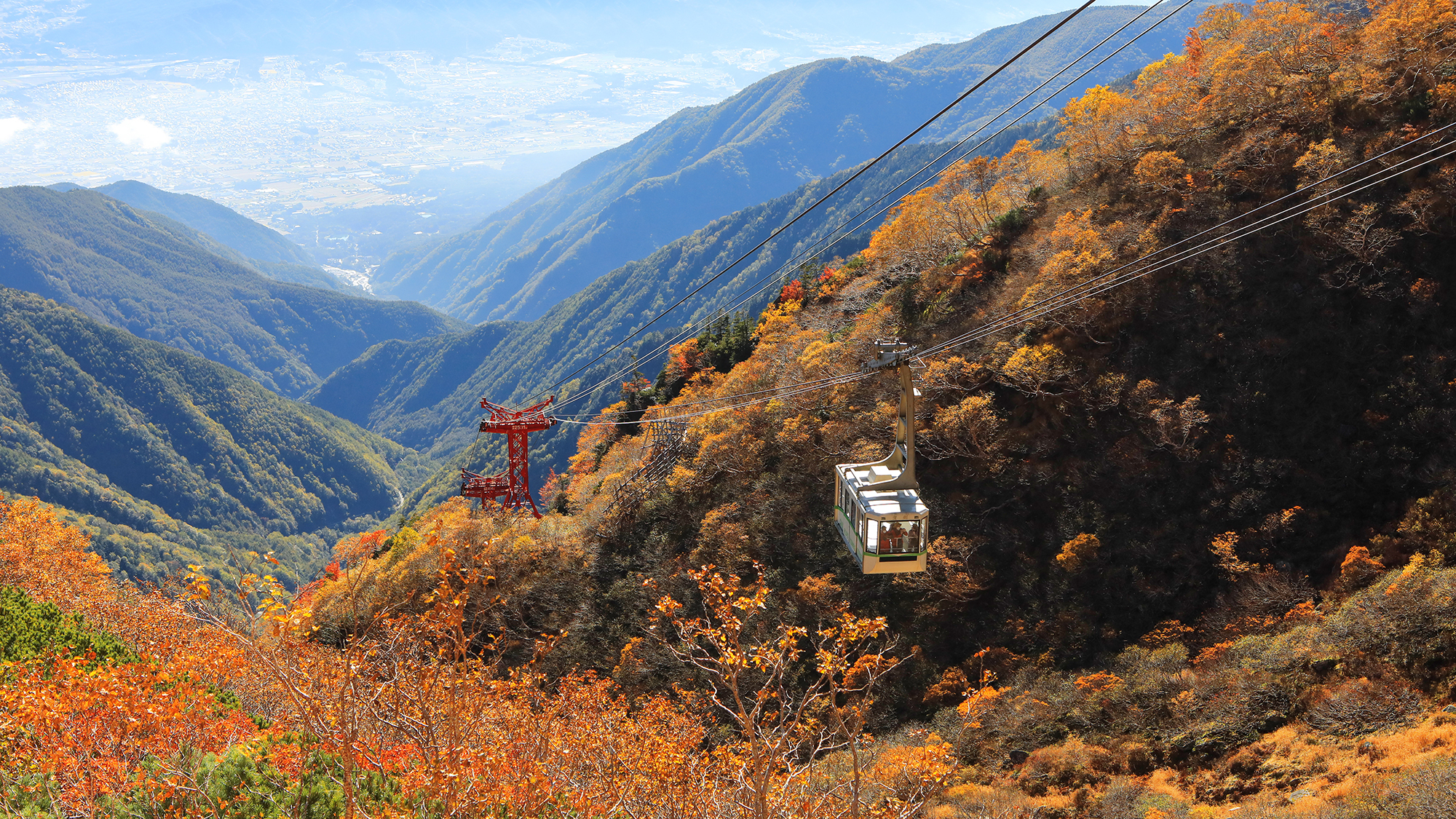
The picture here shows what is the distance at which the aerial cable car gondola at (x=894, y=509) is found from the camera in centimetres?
1210

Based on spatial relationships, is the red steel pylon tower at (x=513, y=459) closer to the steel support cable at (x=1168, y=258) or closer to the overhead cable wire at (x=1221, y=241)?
the steel support cable at (x=1168, y=258)

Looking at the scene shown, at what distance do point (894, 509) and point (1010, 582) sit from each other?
16.4 meters

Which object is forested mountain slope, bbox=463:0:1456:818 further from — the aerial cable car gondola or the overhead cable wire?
the aerial cable car gondola

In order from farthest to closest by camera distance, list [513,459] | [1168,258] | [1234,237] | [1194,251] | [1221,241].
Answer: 1. [513,459]
2. [1168,258]
3. [1194,251]
4. [1221,241]
5. [1234,237]

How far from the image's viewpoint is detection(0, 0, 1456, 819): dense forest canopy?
14.9m

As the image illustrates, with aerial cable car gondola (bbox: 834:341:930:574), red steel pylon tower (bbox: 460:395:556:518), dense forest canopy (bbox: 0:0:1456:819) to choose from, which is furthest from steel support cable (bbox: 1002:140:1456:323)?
red steel pylon tower (bbox: 460:395:556:518)

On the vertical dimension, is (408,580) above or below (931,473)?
below

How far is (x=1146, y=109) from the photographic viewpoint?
124 feet

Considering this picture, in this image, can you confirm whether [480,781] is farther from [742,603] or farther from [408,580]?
[408,580]

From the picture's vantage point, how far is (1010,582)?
26.5m

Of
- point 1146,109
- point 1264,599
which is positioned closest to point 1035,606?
point 1264,599

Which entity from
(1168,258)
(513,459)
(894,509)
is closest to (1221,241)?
(1168,258)

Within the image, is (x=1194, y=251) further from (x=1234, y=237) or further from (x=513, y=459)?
(x=513, y=459)

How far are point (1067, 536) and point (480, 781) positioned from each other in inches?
808
